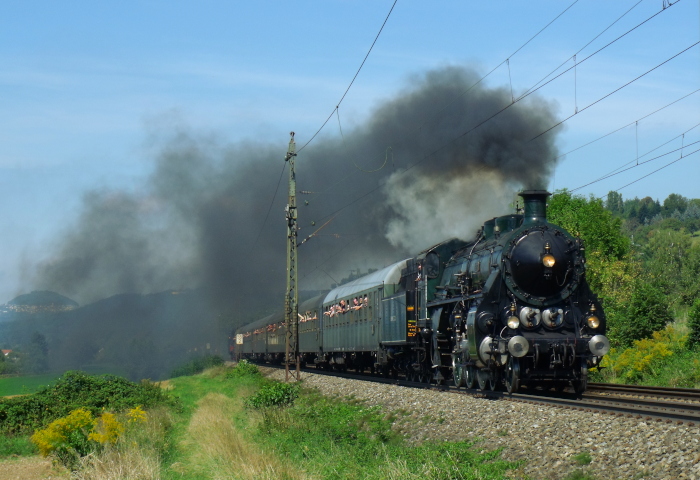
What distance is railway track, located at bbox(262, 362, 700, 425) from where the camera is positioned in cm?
1047

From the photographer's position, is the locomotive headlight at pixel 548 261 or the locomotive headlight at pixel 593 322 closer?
the locomotive headlight at pixel 593 322

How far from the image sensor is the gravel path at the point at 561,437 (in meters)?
7.86

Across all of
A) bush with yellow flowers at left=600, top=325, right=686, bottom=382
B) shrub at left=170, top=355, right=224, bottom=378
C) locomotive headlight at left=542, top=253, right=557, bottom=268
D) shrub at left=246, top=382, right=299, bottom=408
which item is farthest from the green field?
locomotive headlight at left=542, top=253, right=557, bottom=268

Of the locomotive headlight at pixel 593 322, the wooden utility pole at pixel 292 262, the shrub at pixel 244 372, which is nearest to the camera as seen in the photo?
the locomotive headlight at pixel 593 322

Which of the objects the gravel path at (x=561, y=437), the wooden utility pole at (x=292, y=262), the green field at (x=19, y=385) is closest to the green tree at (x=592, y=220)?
the wooden utility pole at (x=292, y=262)

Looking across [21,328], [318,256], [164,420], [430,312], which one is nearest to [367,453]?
[430,312]

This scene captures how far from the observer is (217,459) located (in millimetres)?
13672

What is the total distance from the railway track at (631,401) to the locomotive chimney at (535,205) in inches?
153

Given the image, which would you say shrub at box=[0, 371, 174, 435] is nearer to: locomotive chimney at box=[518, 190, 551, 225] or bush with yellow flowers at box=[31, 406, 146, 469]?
bush with yellow flowers at box=[31, 406, 146, 469]

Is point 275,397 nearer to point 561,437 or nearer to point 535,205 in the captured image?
point 535,205

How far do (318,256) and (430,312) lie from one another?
23.0 meters

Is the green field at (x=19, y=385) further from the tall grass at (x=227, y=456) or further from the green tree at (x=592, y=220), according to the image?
the green tree at (x=592, y=220)

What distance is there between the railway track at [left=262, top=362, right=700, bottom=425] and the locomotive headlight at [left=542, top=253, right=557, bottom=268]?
2.69m

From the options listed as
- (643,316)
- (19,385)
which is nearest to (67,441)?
(643,316)
